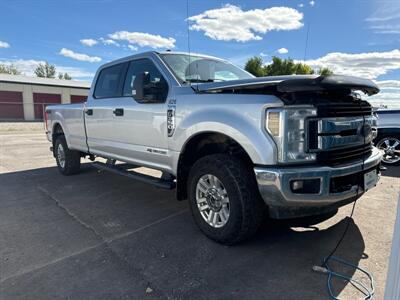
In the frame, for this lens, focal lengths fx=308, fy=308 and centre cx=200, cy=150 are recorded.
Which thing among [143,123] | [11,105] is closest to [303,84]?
[143,123]

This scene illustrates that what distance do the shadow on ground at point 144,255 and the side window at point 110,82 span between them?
177cm

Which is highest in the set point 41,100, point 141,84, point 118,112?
point 41,100

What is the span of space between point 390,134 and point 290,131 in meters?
5.72

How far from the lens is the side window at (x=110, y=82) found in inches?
191

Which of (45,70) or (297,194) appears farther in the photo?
(45,70)

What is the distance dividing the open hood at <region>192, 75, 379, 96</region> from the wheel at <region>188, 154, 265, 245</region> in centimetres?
73

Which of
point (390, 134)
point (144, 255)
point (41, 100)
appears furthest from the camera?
point (41, 100)

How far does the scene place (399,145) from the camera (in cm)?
699

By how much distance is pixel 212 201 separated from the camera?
3.28 m

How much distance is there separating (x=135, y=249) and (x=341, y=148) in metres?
2.26

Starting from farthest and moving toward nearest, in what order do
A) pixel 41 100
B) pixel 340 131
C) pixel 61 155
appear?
pixel 41 100
pixel 61 155
pixel 340 131

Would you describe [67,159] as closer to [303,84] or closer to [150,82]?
[150,82]

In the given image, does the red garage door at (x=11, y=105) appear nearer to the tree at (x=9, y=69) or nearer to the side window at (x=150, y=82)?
the side window at (x=150, y=82)

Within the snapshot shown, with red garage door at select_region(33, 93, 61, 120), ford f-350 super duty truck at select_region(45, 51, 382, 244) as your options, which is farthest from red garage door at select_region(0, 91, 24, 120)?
ford f-350 super duty truck at select_region(45, 51, 382, 244)
